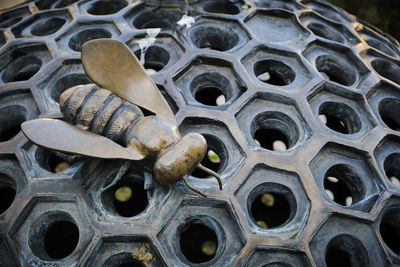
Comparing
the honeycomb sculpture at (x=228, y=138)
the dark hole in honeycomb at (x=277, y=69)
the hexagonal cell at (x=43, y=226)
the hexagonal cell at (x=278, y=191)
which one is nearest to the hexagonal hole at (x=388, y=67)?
the honeycomb sculpture at (x=228, y=138)

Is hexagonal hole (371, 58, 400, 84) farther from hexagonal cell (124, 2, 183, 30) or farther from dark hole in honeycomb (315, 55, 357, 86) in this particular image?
hexagonal cell (124, 2, 183, 30)

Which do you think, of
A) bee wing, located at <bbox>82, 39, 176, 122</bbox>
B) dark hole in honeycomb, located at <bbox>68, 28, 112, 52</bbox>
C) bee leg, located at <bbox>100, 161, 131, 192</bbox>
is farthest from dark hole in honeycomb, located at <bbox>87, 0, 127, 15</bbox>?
bee leg, located at <bbox>100, 161, 131, 192</bbox>

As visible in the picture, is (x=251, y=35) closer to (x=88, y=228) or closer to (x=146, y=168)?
(x=146, y=168)

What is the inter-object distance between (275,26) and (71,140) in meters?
1.20

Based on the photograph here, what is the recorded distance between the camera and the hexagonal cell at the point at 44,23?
1561mm

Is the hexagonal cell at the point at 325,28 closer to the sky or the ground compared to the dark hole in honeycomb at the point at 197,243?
closer to the sky

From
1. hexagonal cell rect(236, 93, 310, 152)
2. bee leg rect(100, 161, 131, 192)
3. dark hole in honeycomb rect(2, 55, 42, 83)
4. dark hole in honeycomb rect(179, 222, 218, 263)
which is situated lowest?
dark hole in honeycomb rect(179, 222, 218, 263)

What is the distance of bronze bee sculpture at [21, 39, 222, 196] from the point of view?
0.89 meters

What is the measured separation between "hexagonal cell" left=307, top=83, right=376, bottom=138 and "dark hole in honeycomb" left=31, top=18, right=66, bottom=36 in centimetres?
136

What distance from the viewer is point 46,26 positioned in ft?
5.31

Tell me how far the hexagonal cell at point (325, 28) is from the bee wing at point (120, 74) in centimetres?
106

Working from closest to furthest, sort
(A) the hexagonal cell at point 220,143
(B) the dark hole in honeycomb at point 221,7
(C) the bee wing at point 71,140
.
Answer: (C) the bee wing at point 71,140 → (A) the hexagonal cell at point 220,143 → (B) the dark hole in honeycomb at point 221,7

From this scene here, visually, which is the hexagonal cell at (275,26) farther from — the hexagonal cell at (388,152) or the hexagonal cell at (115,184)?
the hexagonal cell at (115,184)

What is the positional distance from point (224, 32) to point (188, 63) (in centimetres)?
35
